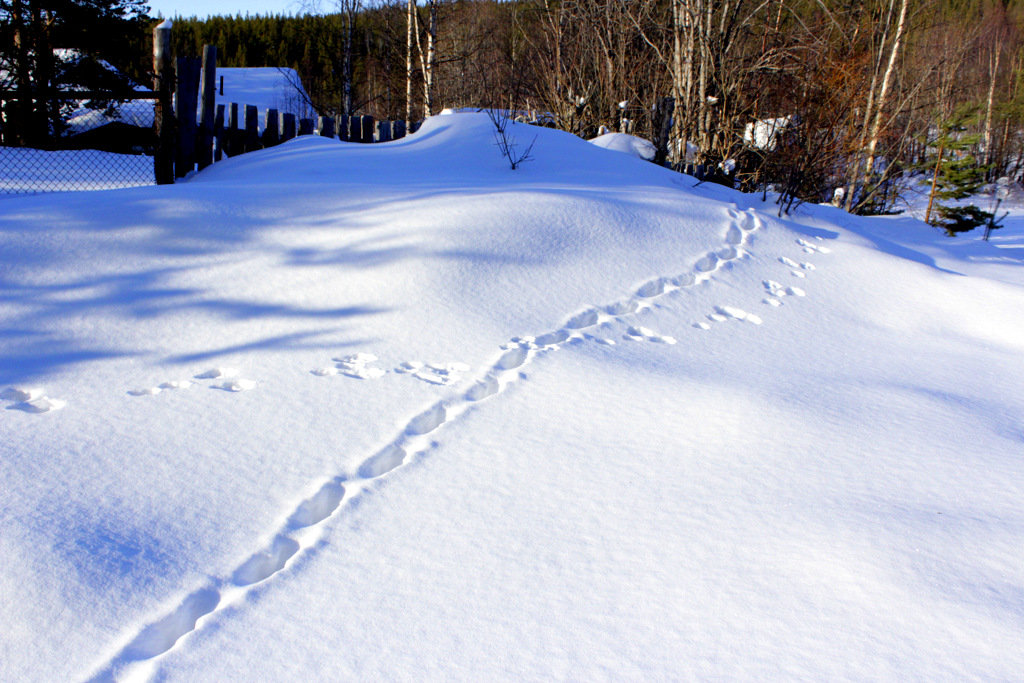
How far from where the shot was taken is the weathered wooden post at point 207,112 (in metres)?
6.80

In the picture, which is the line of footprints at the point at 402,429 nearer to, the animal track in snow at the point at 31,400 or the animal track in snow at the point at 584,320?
the animal track in snow at the point at 584,320

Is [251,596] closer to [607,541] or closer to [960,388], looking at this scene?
[607,541]

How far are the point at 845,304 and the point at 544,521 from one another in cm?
318

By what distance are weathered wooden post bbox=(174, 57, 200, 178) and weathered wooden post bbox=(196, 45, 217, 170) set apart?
260 mm

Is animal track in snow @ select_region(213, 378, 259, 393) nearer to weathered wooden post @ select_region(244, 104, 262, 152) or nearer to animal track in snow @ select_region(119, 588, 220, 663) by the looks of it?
animal track in snow @ select_region(119, 588, 220, 663)

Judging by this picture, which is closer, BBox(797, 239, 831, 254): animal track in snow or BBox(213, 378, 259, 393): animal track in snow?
BBox(213, 378, 259, 393): animal track in snow

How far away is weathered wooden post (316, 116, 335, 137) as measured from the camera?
8.98m

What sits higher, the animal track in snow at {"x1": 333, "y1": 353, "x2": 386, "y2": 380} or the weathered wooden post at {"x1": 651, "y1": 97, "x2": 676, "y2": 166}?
the weathered wooden post at {"x1": 651, "y1": 97, "x2": 676, "y2": 166}

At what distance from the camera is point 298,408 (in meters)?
2.51

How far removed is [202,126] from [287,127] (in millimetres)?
2012

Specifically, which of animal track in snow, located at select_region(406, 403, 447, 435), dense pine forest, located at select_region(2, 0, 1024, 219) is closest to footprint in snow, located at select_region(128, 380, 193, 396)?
animal track in snow, located at select_region(406, 403, 447, 435)

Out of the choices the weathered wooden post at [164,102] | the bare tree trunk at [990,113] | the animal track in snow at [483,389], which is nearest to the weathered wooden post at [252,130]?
the weathered wooden post at [164,102]

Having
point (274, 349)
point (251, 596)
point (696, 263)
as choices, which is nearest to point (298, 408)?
point (274, 349)

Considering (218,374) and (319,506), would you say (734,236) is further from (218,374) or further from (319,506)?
(319,506)
